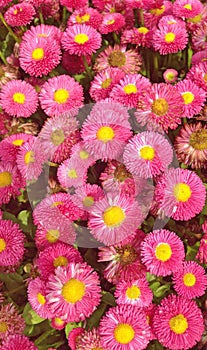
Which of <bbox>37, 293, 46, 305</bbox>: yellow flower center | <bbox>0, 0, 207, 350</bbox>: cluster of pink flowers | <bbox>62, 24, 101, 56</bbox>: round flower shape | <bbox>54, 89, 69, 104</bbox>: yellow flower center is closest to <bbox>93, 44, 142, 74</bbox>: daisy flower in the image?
<bbox>0, 0, 207, 350</bbox>: cluster of pink flowers

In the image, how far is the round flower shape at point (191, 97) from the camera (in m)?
1.89

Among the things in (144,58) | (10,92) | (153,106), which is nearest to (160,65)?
(144,58)

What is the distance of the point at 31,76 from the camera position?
87.0 inches

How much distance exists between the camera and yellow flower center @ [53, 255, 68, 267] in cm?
164

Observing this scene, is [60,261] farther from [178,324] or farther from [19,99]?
[19,99]

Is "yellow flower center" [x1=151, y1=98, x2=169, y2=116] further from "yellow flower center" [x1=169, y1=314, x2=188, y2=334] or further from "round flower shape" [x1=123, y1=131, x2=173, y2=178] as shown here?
"yellow flower center" [x1=169, y1=314, x2=188, y2=334]

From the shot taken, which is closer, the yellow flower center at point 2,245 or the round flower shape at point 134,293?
the round flower shape at point 134,293

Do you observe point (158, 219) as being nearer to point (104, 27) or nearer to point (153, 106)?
point (153, 106)

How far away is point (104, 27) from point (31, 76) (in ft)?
1.34

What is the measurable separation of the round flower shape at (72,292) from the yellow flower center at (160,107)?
2.22 feet

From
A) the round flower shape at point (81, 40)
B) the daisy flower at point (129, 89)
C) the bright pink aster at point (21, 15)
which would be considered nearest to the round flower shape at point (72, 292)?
the daisy flower at point (129, 89)

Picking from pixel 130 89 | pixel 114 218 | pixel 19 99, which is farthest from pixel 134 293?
pixel 19 99

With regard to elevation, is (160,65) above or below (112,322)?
above

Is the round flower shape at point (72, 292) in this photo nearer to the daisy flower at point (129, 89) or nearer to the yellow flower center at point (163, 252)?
the yellow flower center at point (163, 252)
